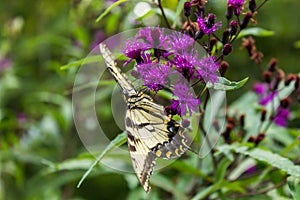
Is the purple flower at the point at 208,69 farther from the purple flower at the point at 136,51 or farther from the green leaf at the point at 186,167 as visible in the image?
the green leaf at the point at 186,167

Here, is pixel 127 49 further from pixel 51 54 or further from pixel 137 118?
pixel 51 54

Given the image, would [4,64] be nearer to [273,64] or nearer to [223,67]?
[273,64]

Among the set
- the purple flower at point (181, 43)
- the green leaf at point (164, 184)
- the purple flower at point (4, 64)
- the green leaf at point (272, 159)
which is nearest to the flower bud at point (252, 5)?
the purple flower at point (181, 43)

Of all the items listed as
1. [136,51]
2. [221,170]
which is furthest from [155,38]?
[221,170]

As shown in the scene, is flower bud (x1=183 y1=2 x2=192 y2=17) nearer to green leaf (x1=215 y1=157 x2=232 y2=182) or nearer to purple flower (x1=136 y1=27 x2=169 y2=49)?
purple flower (x1=136 y1=27 x2=169 y2=49)

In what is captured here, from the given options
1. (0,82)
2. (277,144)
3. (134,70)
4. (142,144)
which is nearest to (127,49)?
(134,70)

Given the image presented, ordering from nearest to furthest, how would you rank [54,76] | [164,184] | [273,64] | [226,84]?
[226,84] < [273,64] < [164,184] < [54,76]
